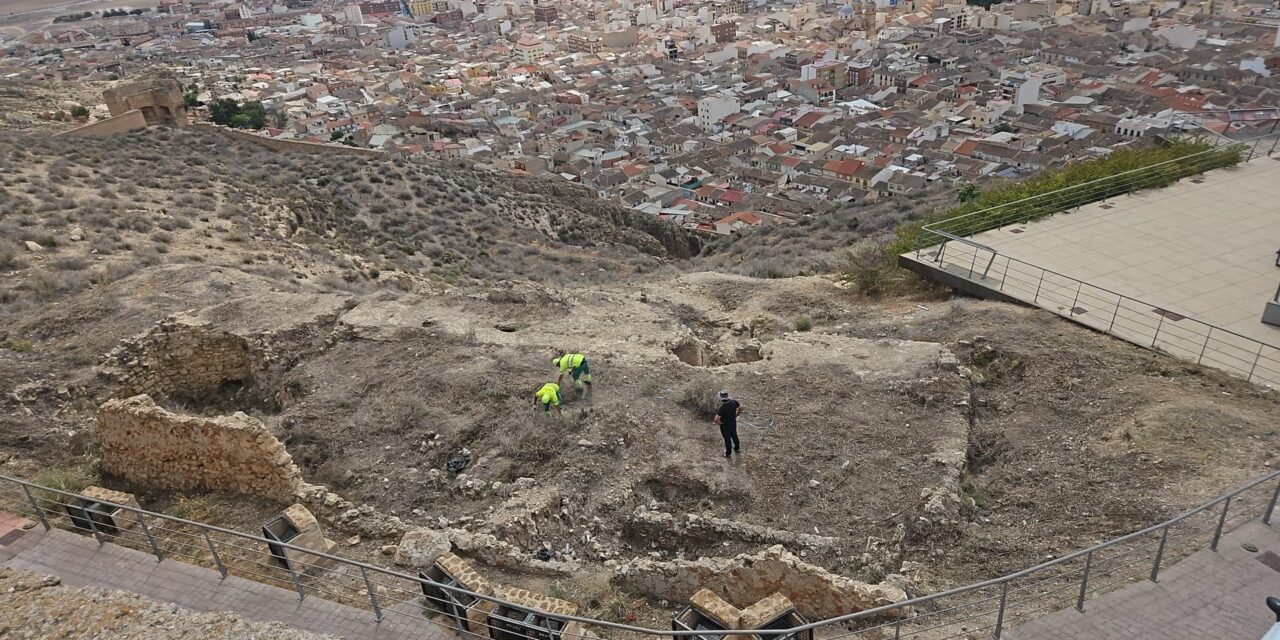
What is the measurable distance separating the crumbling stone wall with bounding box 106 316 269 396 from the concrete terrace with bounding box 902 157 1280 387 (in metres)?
12.5

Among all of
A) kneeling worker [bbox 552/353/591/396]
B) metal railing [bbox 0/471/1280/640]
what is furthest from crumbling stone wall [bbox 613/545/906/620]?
kneeling worker [bbox 552/353/591/396]

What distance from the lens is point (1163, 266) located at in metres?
14.1

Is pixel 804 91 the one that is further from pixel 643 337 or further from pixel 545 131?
pixel 643 337

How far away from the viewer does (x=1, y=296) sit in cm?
1538

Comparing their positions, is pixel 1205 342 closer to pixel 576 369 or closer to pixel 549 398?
pixel 576 369

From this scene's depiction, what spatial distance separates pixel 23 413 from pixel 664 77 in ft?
325

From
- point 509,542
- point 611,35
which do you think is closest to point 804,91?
point 611,35

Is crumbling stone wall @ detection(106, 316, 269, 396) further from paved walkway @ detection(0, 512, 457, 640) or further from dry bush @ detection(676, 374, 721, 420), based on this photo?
dry bush @ detection(676, 374, 721, 420)

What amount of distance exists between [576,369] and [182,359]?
7177 mm

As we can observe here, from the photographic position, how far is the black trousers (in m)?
9.98

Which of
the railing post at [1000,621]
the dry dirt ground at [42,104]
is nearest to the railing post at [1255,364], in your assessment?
the railing post at [1000,621]

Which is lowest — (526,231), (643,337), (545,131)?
(545,131)

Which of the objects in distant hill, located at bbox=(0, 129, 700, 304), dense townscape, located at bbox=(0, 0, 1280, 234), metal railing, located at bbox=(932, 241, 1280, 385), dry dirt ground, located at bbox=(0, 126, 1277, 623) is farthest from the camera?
dense townscape, located at bbox=(0, 0, 1280, 234)

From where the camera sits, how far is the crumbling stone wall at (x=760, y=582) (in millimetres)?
7422
